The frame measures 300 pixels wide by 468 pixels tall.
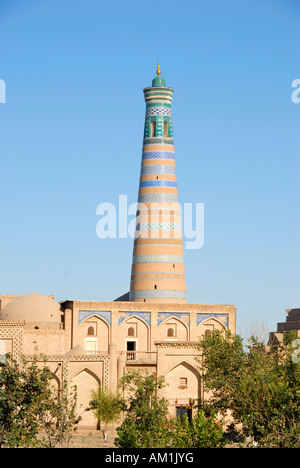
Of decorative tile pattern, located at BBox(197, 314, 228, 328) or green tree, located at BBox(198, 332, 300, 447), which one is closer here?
green tree, located at BBox(198, 332, 300, 447)

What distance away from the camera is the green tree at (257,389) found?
64.9 ft

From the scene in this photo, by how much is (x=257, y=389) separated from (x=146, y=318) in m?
14.5

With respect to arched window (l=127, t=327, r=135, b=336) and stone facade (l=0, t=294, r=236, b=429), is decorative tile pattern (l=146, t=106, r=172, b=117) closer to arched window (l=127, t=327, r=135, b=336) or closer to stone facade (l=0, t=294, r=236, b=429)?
stone facade (l=0, t=294, r=236, b=429)

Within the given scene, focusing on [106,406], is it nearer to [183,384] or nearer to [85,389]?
[85,389]

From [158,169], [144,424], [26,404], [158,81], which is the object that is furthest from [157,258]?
[26,404]

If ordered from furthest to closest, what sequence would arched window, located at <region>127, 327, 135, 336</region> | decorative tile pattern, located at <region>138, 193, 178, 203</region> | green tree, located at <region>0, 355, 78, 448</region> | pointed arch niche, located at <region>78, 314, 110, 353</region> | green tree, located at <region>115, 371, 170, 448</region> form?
decorative tile pattern, located at <region>138, 193, 178, 203</region>
arched window, located at <region>127, 327, 135, 336</region>
pointed arch niche, located at <region>78, 314, 110, 353</region>
green tree, located at <region>0, 355, 78, 448</region>
green tree, located at <region>115, 371, 170, 448</region>

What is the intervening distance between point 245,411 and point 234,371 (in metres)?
3.06

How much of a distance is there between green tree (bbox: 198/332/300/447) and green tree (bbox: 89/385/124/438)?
118 inches

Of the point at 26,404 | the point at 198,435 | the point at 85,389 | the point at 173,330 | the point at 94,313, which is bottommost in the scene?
the point at 198,435

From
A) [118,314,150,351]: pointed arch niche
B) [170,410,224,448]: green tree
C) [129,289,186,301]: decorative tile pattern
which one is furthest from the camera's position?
[129,289,186,301]: decorative tile pattern

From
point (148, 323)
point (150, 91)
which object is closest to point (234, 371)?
point (148, 323)

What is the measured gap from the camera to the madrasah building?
30.3m

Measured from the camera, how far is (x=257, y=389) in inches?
888

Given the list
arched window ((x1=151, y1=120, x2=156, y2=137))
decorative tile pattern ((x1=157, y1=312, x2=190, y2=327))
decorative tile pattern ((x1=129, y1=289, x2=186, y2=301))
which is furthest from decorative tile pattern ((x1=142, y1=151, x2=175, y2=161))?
decorative tile pattern ((x1=157, y1=312, x2=190, y2=327))
